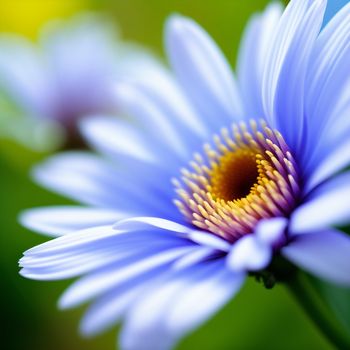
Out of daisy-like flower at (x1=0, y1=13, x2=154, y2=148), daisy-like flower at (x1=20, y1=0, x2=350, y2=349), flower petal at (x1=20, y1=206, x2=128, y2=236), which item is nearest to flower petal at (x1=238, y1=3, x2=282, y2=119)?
daisy-like flower at (x1=20, y1=0, x2=350, y2=349)

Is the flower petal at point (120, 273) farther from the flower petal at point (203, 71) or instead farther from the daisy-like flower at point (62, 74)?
the daisy-like flower at point (62, 74)

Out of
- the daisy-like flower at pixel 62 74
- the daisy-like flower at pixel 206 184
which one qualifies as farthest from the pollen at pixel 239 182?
the daisy-like flower at pixel 62 74

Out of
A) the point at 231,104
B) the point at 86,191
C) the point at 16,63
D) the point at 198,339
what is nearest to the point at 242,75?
the point at 231,104

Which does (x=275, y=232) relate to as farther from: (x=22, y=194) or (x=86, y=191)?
(x=22, y=194)

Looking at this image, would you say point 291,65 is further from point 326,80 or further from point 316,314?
point 316,314

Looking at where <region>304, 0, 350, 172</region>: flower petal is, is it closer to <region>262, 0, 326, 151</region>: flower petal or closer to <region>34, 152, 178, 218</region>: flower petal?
<region>262, 0, 326, 151</region>: flower petal

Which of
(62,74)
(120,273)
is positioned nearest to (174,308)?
(120,273)

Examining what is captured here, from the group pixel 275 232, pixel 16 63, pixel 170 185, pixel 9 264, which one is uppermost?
pixel 16 63
